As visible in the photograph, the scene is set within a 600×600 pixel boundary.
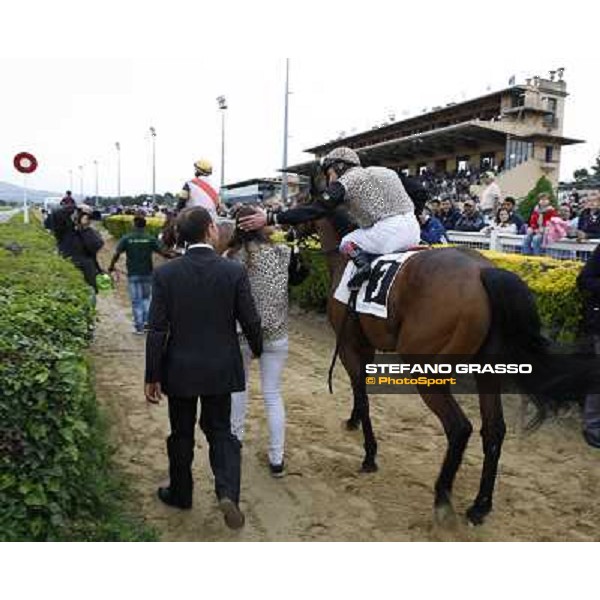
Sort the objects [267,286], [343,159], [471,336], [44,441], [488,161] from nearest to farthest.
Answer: [44,441] → [471,336] → [267,286] → [343,159] → [488,161]

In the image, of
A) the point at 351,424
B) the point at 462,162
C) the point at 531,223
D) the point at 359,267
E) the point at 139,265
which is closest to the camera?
the point at 359,267

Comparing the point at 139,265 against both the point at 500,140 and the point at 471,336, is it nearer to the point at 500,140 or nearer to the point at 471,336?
the point at 471,336

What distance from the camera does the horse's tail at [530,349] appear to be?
3.51 m

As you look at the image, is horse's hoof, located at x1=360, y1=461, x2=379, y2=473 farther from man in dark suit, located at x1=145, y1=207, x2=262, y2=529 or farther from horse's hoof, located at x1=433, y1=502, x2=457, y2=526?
man in dark suit, located at x1=145, y1=207, x2=262, y2=529

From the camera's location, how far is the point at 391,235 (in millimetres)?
4234

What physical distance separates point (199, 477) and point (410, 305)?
1.79 meters

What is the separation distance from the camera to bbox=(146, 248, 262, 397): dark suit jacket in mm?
3244

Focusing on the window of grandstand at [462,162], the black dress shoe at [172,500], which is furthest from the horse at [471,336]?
the window of grandstand at [462,162]

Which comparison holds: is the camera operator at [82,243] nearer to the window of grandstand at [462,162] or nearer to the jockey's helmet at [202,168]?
the jockey's helmet at [202,168]

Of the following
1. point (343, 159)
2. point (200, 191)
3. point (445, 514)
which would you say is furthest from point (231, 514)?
point (200, 191)

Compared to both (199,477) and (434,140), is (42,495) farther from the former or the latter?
(434,140)

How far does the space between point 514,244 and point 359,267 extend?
5227 millimetres

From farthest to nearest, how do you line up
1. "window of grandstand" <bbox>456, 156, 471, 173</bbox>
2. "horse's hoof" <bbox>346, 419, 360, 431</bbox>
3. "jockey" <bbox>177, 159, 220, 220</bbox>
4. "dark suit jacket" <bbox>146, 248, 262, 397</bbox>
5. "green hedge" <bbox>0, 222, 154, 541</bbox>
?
1. "window of grandstand" <bbox>456, 156, 471, 173</bbox>
2. "jockey" <bbox>177, 159, 220, 220</bbox>
3. "horse's hoof" <bbox>346, 419, 360, 431</bbox>
4. "dark suit jacket" <bbox>146, 248, 262, 397</bbox>
5. "green hedge" <bbox>0, 222, 154, 541</bbox>

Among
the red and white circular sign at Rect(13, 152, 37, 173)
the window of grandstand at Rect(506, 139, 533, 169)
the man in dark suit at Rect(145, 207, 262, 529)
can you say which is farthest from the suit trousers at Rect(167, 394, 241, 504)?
the window of grandstand at Rect(506, 139, 533, 169)
